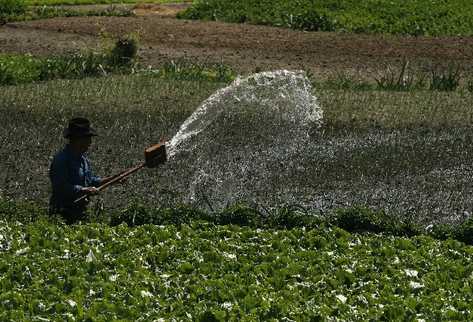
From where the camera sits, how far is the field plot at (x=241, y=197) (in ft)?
30.3

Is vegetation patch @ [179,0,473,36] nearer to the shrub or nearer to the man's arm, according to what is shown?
the shrub

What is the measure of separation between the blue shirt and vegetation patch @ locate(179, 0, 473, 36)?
16202 mm

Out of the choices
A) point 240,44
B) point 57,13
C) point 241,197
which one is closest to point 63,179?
point 241,197

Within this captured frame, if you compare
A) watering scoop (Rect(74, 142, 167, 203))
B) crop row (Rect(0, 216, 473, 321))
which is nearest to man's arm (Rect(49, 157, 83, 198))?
watering scoop (Rect(74, 142, 167, 203))

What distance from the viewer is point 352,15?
27.9 metres

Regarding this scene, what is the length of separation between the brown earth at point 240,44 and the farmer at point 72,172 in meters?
10.4

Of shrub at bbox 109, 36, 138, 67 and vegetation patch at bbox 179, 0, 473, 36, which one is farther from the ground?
shrub at bbox 109, 36, 138, 67

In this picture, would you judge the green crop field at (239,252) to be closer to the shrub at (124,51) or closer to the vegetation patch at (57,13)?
the shrub at (124,51)

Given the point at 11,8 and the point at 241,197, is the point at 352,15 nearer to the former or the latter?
the point at 11,8

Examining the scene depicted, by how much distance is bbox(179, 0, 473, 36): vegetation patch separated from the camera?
2716cm

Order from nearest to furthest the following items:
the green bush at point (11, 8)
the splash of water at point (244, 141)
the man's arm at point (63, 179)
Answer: the man's arm at point (63, 179)
the splash of water at point (244, 141)
the green bush at point (11, 8)

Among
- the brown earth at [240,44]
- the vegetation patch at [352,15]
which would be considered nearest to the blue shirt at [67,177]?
the brown earth at [240,44]

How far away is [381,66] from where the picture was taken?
22641mm

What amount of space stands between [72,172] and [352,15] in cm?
1747
